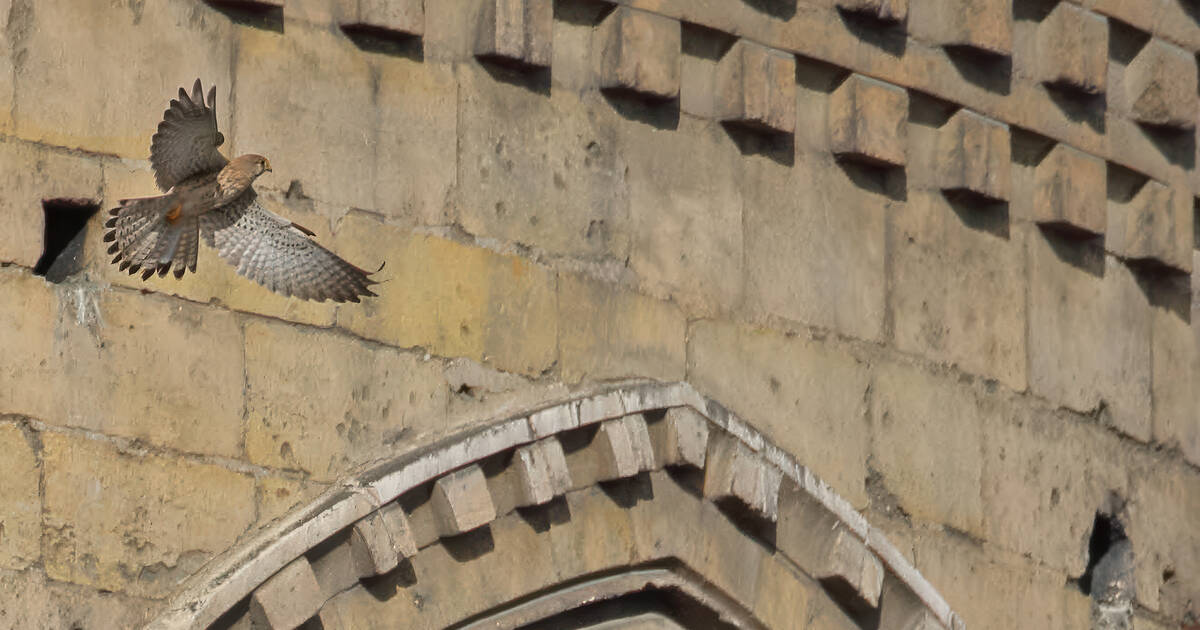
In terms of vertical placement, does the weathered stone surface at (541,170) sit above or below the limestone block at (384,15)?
below

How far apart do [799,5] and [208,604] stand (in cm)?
299

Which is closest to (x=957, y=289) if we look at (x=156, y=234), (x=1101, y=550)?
(x=1101, y=550)

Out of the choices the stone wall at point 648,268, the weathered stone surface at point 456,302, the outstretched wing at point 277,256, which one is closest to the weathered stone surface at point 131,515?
the stone wall at point 648,268

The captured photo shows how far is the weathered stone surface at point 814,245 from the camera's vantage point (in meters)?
9.47

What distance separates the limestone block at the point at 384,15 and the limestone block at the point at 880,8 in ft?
5.47

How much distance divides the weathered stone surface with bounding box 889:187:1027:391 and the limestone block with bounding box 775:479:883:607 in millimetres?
766

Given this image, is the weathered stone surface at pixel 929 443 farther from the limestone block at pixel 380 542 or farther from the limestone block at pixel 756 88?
the limestone block at pixel 380 542

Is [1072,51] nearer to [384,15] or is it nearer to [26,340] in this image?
[384,15]

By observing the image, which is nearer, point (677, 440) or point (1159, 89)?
point (677, 440)

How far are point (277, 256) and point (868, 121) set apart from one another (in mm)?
2556

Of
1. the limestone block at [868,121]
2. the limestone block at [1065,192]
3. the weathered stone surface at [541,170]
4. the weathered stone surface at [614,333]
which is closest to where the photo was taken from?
the weathered stone surface at [541,170]

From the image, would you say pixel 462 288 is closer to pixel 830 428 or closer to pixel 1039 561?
pixel 830 428

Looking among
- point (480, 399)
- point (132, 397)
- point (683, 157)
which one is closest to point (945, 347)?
point (683, 157)

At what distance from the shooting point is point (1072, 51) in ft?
33.8
